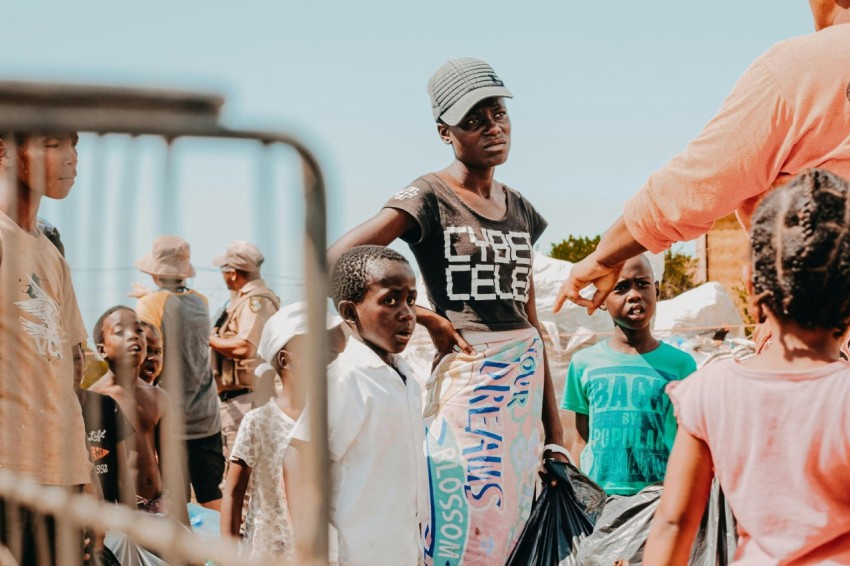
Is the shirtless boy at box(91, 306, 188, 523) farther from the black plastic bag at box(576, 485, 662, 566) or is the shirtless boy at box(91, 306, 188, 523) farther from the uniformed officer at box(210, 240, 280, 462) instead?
the black plastic bag at box(576, 485, 662, 566)

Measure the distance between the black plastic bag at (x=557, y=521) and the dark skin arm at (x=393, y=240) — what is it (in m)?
0.60

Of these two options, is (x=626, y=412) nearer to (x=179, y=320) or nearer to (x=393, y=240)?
(x=393, y=240)

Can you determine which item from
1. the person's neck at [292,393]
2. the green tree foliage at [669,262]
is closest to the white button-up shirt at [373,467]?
the person's neck at [292,393]

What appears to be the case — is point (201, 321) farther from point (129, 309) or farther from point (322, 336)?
point (322, 336)

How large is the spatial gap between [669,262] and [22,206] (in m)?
17.2

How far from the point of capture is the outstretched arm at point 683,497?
207 centimetres

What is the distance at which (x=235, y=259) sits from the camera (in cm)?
147

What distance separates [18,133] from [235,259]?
34 centimetres

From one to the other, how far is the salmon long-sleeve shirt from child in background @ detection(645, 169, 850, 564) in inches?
8.4

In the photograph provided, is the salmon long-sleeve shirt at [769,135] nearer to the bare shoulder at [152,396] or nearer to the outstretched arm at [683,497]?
the outstretched arm at [683,497]

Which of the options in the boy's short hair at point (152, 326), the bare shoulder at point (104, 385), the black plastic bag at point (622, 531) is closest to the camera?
the boy's short hair at point (152, 326)

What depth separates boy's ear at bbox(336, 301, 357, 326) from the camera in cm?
325

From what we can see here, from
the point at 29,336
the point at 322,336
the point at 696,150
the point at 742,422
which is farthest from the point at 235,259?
the point at 696,150

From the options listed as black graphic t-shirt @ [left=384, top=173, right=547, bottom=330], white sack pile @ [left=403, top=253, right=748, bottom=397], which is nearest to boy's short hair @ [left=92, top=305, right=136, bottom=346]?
black graphic t-shirt @ [left=384, top=173, right=547, bottom=330]
